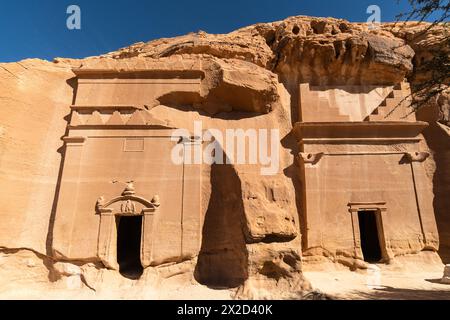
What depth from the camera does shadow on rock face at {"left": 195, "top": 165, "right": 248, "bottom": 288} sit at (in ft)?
27.0

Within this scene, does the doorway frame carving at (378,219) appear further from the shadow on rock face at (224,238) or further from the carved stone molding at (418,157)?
A: the shadow on rock face at (224,238)

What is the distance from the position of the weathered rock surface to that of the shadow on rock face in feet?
0.09

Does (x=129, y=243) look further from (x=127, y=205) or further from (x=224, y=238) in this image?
(x=224, y=238)

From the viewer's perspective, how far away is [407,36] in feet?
45.7

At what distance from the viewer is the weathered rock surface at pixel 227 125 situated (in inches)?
318

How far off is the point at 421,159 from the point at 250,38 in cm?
796

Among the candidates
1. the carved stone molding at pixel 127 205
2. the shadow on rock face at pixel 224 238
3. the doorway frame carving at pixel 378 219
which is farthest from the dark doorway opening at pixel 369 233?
the carved stone molding at pixel 127 205

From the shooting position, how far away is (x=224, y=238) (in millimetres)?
8734

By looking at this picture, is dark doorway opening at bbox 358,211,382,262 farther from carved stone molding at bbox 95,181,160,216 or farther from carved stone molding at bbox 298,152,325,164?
carved stone molding at bbox 95,181,160,216

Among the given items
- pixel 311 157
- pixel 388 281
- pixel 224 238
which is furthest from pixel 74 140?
pixel 388 281

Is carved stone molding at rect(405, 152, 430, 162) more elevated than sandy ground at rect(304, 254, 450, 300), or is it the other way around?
carved stone molding at rect(405, 152, 430, 162)

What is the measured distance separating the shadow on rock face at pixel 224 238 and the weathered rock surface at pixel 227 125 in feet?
0.09

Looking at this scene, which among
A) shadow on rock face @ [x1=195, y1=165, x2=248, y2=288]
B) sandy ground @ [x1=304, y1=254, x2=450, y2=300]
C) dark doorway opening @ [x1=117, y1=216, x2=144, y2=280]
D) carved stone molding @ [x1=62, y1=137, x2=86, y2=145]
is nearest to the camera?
sandy ground @ [x1=304, y1=254, x2=450, y2=300]

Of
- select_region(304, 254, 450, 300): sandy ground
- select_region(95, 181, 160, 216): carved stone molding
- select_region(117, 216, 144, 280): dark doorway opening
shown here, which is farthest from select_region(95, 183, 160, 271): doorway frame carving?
select_region(304, 254, 450, 300): sandy ground
